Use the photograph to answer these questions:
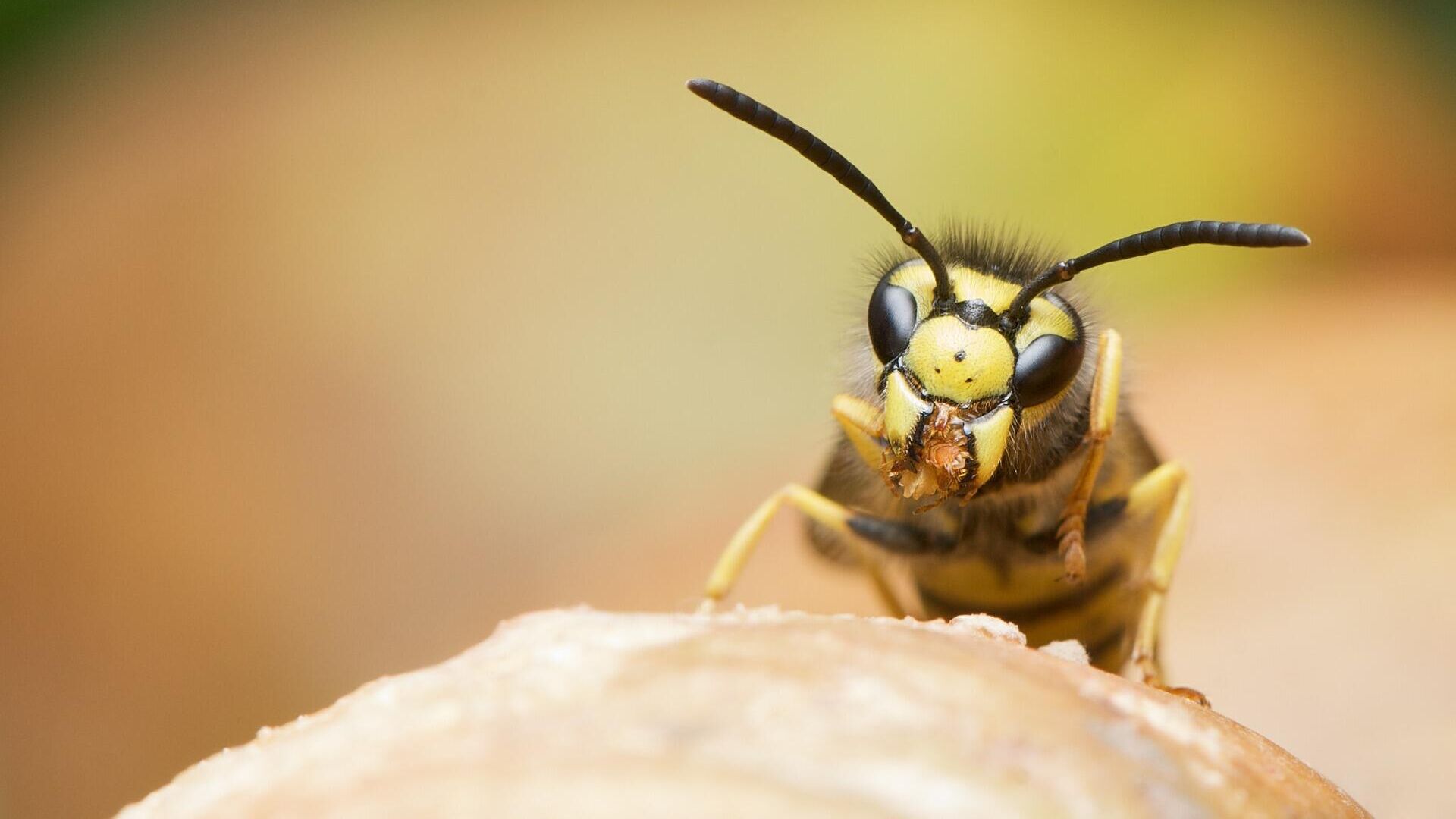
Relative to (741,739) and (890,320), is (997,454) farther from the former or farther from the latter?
(741,739)

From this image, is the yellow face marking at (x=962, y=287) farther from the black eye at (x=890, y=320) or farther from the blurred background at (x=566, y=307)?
the blurred background at (x=566, y=307)

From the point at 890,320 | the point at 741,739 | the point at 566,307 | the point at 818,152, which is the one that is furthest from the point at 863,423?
the point at 566,307

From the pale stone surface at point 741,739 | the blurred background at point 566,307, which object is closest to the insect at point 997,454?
the pale stone surface at point 741,739

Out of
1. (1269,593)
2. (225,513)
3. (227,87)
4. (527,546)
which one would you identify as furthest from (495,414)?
(1269,593)

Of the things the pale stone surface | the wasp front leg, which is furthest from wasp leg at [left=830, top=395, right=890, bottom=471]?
the pale stone surface

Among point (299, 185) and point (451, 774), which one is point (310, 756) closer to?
point (451, 774)

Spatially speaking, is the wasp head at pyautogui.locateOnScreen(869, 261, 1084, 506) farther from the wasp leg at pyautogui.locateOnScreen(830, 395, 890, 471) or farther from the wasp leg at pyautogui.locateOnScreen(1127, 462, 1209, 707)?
the wasp leg at pyautogui.locateOnScreen(1127, 462, 1209, 707)
